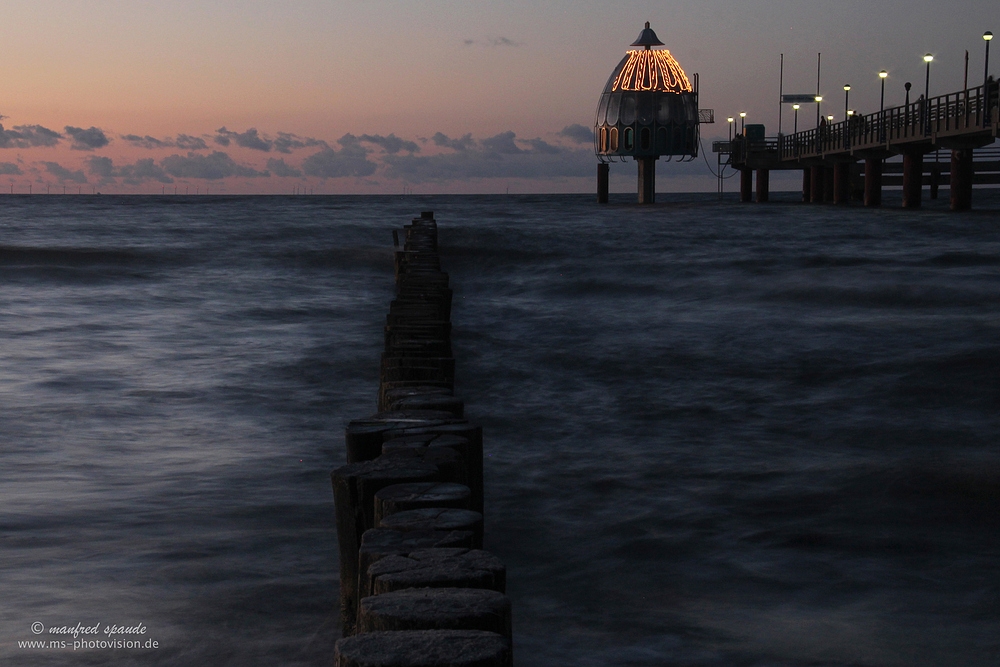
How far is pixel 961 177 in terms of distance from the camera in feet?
146

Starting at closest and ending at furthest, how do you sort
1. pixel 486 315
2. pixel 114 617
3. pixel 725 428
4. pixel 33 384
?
pixel 114 617 < pixel 725 428 < pixel 33 384 < pixel 486 315

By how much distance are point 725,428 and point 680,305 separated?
38.9ft

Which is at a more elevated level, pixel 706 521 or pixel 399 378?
pixel 399 378

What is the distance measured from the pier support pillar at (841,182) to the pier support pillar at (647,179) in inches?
594

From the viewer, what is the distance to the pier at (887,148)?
120ft

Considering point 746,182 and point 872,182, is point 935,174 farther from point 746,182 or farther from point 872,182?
point 872,182

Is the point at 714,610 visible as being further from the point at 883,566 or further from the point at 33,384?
the point at 33,384

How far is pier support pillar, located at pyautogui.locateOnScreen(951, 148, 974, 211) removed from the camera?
42938 millimetres

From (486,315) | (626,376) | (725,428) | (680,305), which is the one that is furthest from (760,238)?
(725,428)

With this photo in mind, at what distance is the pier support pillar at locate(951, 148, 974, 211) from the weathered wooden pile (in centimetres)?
4180

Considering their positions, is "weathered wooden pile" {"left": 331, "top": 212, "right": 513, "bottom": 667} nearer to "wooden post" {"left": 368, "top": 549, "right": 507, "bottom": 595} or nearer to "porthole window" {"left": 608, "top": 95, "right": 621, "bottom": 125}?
"wooden post" {"left": 368, "top": 549, "right": 507, "bottom": 595}

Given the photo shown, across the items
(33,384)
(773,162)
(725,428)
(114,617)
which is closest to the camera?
(114,617)

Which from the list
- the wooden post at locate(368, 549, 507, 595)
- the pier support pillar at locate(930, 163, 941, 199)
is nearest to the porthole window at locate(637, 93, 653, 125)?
the pier support pillar at locate(930, 163, 941, 199)

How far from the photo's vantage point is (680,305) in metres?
22.8
